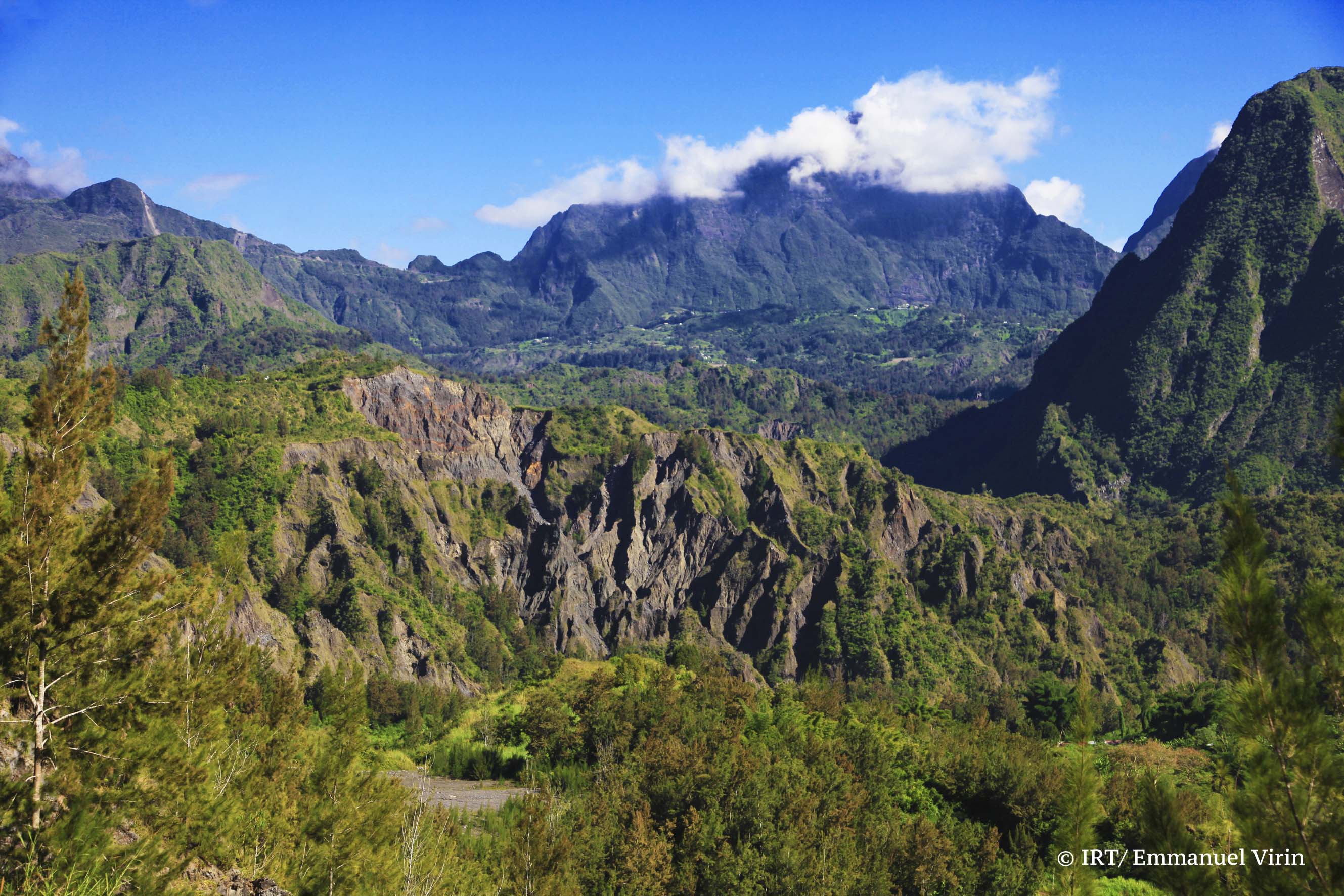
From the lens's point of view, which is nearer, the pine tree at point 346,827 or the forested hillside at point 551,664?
the forested hillside at point 551,664

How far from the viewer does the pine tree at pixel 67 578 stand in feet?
73.4

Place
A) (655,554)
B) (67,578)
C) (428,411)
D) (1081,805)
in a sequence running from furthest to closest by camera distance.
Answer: (655,554) < (428,411) < (67,578) < (1081,805)

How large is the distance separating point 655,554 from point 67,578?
166m

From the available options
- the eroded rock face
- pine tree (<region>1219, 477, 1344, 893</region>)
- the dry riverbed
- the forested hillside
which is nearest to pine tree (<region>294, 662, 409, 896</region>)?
the forested hillside

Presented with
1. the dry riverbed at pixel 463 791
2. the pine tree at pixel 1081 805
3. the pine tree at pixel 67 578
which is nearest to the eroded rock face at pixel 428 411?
the dry riverbed at pixel 463 791

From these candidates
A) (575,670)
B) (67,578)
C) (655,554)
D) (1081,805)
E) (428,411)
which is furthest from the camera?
(655,554)

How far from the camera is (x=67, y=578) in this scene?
23156 millimetres

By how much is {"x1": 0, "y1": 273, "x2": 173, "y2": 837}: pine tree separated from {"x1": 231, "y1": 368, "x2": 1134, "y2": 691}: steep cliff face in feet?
395

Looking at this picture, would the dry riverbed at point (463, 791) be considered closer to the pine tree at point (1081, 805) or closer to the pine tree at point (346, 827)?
the pine tree at point (346, 827)

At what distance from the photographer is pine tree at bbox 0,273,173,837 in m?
22.4

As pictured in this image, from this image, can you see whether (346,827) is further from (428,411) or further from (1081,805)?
(428,411)

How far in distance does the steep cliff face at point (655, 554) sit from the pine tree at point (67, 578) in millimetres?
120394

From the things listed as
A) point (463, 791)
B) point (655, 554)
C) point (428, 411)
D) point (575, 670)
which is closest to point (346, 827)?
point (463, 791)

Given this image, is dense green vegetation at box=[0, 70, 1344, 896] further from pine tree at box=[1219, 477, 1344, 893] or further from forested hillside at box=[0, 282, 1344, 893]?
forested hillside at box=[0, 282, 1344, 893]
